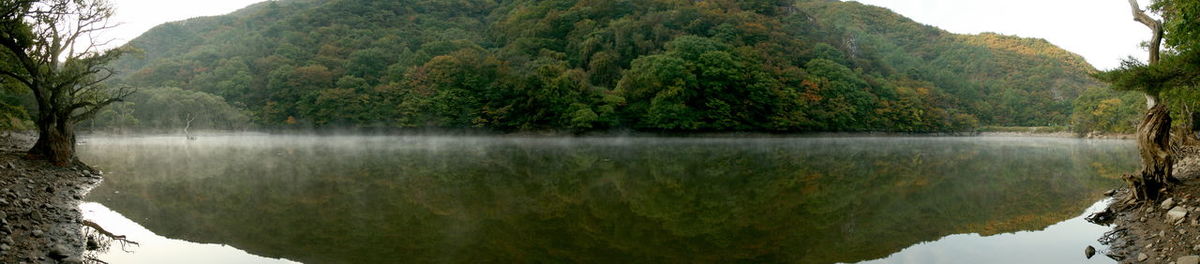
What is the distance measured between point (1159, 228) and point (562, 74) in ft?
181

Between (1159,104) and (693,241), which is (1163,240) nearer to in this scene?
(1159,104)

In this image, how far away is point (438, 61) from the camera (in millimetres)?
64438

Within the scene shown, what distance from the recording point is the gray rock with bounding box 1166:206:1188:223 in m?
6.87

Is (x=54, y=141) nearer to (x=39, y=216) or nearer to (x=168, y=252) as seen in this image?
(x=39, y=216)

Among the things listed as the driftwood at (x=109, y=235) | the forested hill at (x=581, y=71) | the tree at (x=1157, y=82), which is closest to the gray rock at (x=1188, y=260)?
the tree at (x=1157, y=82)

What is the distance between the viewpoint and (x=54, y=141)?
1398 centimetres

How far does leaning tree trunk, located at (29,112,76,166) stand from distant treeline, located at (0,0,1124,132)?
42280 millimetres

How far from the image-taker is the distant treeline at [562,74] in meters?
60.1

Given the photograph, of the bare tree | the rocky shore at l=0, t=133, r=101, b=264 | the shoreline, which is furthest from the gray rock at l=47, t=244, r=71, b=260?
the shoreline

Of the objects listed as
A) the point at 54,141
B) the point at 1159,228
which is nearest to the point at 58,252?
the point at 54,141

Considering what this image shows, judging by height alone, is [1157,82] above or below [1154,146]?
above

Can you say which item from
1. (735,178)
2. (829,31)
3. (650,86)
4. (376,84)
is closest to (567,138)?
(650,86)

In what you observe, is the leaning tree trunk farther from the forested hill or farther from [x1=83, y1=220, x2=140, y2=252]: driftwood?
the forested hill

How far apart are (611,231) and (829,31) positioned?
93.1 meters
